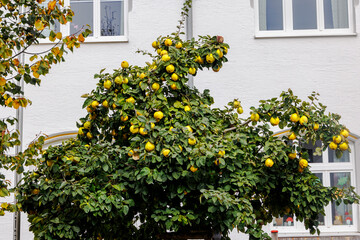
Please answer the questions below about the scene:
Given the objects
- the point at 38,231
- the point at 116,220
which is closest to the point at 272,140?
the point at 116,220

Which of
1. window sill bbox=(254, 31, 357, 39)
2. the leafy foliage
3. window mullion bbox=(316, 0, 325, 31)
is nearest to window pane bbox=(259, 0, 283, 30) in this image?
window sill bbox=(254, 31, 357, 39)

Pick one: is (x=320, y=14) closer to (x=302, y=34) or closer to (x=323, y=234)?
(x=302, y=34)

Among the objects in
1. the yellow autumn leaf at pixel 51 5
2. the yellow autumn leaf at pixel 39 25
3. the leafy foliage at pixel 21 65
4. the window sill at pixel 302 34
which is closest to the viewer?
the leafy foliage at pixel 21 65

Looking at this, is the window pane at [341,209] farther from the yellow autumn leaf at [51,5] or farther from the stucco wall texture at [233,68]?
the yellow autumn leaf at [51,5]

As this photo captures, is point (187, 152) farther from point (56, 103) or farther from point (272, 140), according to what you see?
point (56, 103)

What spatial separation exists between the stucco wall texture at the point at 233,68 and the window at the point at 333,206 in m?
0.74

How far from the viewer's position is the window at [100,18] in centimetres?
1020

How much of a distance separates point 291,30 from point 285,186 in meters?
5.40

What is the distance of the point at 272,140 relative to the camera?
18.1ft

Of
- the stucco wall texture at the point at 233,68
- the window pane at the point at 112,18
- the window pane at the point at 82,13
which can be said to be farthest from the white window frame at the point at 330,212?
the window pane at the point at 82,13

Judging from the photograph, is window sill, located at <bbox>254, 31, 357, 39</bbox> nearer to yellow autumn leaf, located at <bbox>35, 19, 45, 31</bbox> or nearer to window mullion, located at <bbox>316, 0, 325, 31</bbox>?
window mullion, located at <bbox>316, 0, 325, 31</bbox>

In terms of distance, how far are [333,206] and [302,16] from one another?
147 inches

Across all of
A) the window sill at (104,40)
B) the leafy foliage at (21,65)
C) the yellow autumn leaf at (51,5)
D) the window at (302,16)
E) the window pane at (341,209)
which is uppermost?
the window at (302,16)

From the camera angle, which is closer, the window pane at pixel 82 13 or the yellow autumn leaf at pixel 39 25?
the yellow autumn leaf at pixel 39 25
